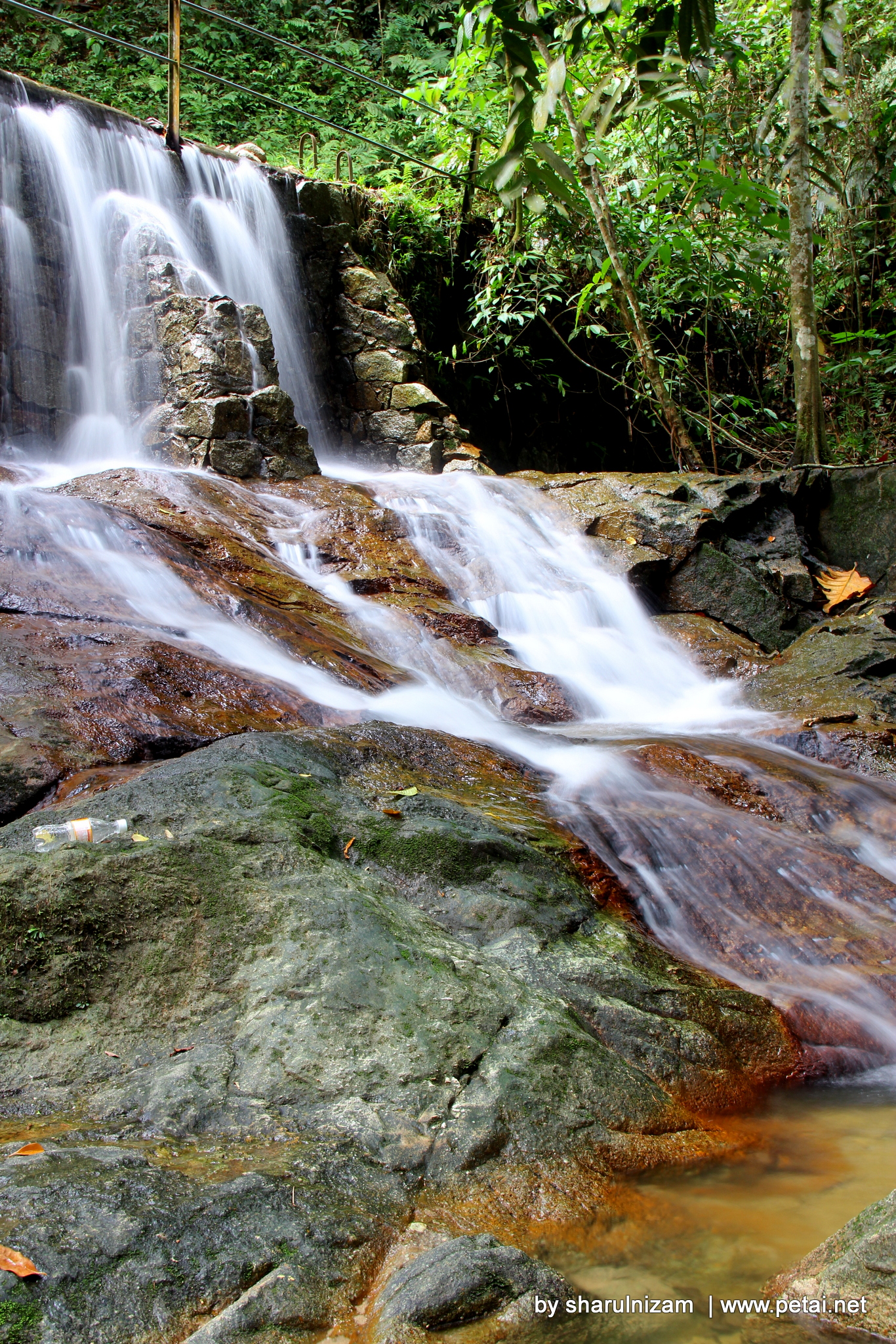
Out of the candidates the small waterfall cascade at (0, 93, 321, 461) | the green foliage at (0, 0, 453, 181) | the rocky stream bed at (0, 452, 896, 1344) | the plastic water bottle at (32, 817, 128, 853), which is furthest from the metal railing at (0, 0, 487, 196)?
the plastic water bottle at (32, 817, 128, 853)

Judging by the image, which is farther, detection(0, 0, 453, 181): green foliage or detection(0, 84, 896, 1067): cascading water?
detection(0, 0, 453, 181): green foliage

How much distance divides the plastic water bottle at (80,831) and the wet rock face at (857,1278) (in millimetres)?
1894

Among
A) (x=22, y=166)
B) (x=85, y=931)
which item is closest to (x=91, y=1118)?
(x=85, y=931)

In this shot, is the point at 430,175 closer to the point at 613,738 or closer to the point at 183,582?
the point at 183,582

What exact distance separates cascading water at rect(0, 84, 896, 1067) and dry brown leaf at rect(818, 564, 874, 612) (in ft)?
6.01

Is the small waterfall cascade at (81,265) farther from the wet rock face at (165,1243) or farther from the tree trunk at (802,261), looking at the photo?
the wet rock face at (165,1243)

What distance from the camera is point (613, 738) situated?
16.8ft

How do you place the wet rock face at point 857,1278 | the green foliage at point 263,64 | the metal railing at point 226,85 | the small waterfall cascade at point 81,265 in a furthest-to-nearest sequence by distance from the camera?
the green foliage at point 263,64 < the small waterfall cascade at point 81,265 < the metal railing at point 226,85 < the wet rock face at point 857,1278

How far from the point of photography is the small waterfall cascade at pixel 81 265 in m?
9.18

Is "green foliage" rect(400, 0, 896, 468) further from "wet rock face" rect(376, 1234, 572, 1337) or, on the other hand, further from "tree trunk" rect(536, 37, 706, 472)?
"wet rock face" rect(376, 1234, 572, 1337)

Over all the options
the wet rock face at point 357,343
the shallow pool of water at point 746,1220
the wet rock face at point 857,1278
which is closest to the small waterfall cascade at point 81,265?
the wet rock face at point 357,343

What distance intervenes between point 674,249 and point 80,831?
9276mm

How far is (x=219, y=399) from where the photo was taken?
8547 millimetres

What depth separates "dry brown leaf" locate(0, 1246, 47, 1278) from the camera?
1289mm
